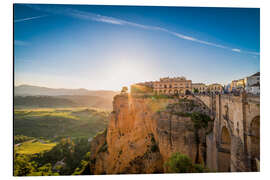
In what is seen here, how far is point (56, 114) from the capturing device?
601 cm

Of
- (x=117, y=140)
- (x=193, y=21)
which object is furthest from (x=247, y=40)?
(x=117, y=140)

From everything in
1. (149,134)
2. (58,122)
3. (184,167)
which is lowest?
(149,134)

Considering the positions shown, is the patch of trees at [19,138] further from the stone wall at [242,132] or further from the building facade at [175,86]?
the building facade at [175,86]

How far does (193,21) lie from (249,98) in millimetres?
2240

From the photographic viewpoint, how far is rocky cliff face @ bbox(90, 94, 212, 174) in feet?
14.8

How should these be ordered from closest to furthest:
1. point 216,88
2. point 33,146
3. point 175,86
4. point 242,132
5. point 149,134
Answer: point 242,132 → point 33,146 → point 149,134 → point 216,88 → point 175,86

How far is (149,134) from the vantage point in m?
6.08

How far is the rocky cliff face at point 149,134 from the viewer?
14.8 ft

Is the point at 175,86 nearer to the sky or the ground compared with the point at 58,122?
nearer to the sky

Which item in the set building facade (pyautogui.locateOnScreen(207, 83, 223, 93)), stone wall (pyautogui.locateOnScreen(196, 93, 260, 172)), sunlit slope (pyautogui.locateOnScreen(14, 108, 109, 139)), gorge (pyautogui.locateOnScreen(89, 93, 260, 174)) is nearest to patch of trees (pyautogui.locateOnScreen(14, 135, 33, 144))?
sunlit slope (pyautogui.locateOnScreen(14, 108, 109, 139))

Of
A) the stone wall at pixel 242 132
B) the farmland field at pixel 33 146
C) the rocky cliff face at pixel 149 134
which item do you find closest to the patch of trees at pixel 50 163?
the farmland field at pixel 33 146

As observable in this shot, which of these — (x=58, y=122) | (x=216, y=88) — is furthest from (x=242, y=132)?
(x=58, y=122)
